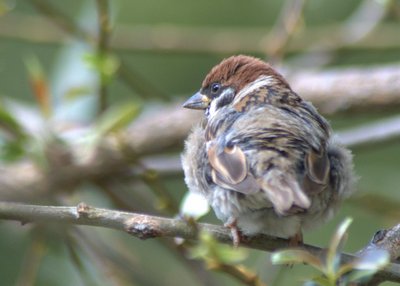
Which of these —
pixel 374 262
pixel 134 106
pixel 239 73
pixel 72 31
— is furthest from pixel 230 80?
pixel 374 262

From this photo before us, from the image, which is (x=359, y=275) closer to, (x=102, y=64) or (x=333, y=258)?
(x=333, y=258)

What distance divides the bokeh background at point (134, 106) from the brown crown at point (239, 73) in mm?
523

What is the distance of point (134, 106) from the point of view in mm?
4734

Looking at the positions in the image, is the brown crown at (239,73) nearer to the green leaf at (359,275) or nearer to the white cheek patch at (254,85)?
the white cheek patch at (254,85)

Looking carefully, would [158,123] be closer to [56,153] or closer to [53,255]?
[56,153]

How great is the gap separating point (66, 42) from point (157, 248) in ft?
4.91

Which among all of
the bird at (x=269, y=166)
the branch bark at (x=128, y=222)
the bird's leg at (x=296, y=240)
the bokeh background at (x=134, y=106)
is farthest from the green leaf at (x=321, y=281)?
the bokeh background at (x=134, y=106)

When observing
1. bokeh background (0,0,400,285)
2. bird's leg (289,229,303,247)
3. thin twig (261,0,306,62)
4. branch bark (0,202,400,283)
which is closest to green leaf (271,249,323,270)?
branch bark (0,202,400,283)

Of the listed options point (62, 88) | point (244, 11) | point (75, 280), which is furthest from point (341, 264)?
point (244, 11)

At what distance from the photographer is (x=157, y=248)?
6.38 meters

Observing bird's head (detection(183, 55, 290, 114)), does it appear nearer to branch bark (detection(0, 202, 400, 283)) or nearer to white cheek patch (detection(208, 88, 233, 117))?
white cheek patch (detection(208, 88, 233, 117))

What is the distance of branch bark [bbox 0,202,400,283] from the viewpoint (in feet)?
9.72

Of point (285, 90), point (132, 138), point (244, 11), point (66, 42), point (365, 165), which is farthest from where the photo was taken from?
point (244, 11)

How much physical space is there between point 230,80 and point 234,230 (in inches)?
41.2
